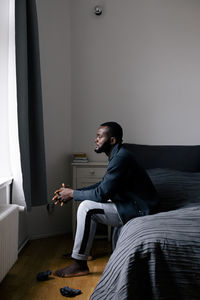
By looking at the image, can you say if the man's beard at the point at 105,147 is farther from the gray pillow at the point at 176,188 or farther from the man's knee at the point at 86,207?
the gray pillow at the point at 176,188

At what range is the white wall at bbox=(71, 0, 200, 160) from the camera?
139 inches

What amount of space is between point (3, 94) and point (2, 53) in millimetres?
298

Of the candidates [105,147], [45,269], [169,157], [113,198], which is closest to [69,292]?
[45,269]

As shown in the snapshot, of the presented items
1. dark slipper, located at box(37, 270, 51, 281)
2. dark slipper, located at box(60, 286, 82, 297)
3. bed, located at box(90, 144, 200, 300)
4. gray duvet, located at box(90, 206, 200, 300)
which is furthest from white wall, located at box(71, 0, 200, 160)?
gray duvet, located at box(90, 206, 200, 300)

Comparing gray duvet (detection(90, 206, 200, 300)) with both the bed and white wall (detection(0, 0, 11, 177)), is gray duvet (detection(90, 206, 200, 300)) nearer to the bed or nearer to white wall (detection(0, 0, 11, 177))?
the bed

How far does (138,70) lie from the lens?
3.56 metres

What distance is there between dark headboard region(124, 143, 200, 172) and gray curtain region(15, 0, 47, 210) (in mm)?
941

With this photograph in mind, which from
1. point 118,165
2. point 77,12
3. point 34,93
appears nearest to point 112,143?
point 118,165

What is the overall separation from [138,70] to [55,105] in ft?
3.13

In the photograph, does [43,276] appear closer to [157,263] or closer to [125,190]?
[125,190]

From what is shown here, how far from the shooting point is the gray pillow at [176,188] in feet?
7.88

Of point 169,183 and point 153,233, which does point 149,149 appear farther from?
point 153,233

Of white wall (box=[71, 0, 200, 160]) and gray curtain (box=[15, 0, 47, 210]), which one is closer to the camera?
gray curtain (box=[15, 0, 47, 210])

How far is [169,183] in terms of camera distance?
259 centimetres
